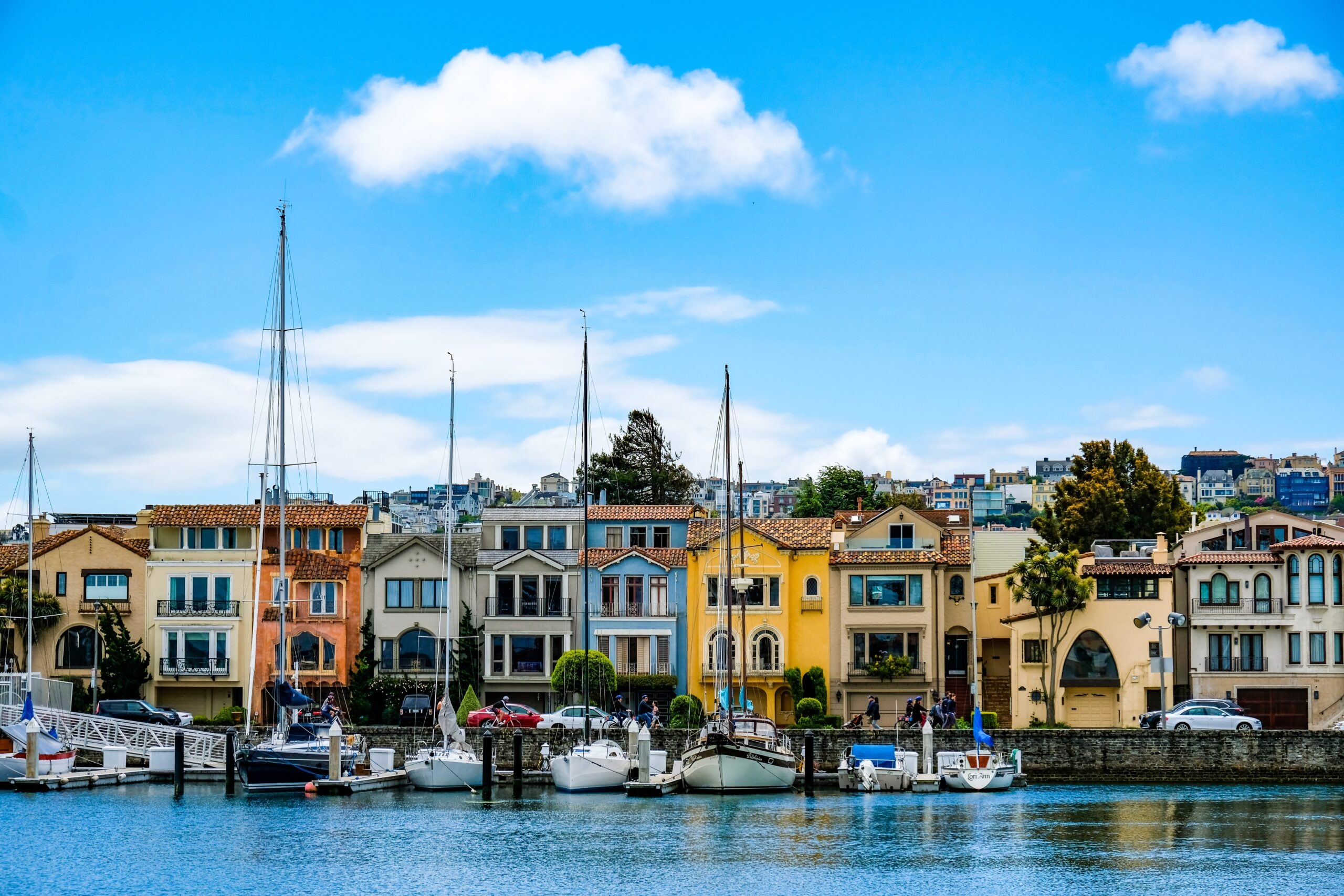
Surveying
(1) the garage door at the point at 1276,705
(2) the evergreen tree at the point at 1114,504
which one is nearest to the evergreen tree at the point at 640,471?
(2) the evergreen tree at the point at 1114,504

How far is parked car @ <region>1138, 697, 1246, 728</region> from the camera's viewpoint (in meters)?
73.4

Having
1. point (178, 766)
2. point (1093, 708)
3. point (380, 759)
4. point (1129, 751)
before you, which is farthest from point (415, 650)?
point (1129, 751)

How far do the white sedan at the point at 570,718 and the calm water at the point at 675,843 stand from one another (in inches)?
263

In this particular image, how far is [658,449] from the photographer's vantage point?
126 m

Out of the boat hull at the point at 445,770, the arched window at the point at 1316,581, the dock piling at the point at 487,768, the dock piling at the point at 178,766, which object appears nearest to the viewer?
the dock piling at the point at 178,766

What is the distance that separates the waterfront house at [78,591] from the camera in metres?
88.1

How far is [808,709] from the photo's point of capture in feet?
265

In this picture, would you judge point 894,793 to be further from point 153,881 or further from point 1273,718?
point 153,881

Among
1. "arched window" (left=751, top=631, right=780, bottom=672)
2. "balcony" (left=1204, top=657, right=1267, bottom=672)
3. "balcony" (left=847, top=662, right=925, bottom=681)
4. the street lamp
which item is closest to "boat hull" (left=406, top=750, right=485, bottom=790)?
"arched window" (left=751, top=631, right=780, bottom=672)

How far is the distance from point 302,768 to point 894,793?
22.4 metres

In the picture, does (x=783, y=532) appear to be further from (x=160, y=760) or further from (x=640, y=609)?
(x=160, y=760)

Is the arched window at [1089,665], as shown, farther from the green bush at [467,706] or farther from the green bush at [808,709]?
the green bush at [467,706]

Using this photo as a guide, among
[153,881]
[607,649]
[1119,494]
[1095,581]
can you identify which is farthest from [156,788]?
[1119,494]

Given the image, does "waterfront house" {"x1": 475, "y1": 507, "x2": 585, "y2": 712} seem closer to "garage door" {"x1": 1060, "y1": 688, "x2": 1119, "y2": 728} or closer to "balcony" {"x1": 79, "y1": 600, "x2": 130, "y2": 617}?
"balcony" {"x1": 79, "y1": 600, "x2": 130, "y2": 617}
